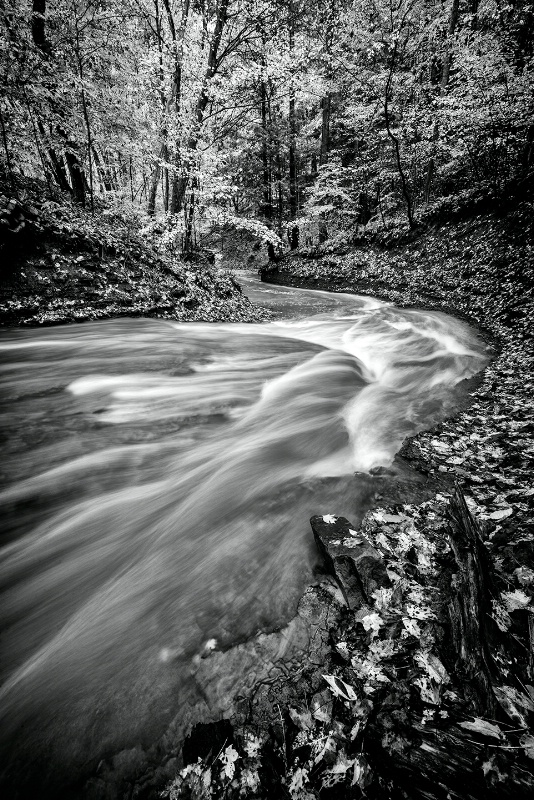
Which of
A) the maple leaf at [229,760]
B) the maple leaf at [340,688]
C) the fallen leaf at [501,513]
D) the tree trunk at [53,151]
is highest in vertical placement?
the tree trunk at [53,151]

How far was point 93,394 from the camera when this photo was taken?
507 cm

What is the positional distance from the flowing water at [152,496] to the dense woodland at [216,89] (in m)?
5.32

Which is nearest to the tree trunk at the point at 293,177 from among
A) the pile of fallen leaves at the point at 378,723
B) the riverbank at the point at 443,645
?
the riverbank at the point at 443,645

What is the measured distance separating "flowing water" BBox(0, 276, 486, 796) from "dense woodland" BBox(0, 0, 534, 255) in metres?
5.32

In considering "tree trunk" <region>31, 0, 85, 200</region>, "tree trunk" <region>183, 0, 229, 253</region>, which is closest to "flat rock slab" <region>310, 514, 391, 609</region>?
"tree trunk" <region>183, 0, 229, 253</region>

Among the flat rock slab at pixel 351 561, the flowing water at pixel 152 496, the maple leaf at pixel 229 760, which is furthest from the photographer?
the flat rock slab at pixel 351 561

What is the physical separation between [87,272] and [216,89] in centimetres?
614

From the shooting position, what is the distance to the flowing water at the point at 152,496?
6.60 ft

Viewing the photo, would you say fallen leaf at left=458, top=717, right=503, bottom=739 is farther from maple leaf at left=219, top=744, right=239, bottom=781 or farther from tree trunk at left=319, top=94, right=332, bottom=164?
tree trunk at left=319, top=94, right=332, bottom=164

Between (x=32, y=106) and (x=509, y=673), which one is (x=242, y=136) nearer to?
(x=32, y=106)

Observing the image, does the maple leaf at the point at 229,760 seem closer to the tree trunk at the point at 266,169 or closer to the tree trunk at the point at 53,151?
the tree trunk at the point at 53,151

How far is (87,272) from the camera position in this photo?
7.95 m

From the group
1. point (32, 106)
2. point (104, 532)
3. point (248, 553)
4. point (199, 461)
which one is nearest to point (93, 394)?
point (199, 461)

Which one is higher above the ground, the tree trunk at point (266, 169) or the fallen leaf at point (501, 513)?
the tree trunk at point (266, 169)
